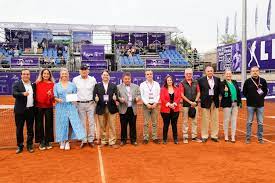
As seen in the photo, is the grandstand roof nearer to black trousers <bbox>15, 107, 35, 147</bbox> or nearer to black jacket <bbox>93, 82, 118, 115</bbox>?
black jacket <bbox>93, 82, 118, 115</bbox>

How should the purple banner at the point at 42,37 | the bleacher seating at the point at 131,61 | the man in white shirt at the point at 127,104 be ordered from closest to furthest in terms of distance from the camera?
the man in white shirt at the point at 127,104
the bleacher seating at the point at 131,61
the purple banner at the point at 42,37

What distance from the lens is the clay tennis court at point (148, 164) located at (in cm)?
598

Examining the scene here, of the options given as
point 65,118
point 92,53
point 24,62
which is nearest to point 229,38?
point 92,53

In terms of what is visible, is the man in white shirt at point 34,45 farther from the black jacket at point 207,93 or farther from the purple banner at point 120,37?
the black jacket at point 207,93

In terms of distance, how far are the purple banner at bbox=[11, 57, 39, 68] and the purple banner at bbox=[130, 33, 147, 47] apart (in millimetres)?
11961

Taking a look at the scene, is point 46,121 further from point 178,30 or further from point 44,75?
point 178,30

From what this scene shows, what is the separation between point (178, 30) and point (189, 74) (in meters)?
30.9

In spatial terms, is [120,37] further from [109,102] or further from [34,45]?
[109,102]

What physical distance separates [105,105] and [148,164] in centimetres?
236

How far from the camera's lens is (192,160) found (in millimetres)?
7164

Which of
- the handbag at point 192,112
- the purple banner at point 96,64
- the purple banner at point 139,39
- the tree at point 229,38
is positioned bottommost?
the handbag at point 192,112

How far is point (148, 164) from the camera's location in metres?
6.85

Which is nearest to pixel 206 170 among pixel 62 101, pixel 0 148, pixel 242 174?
pixel 242 174

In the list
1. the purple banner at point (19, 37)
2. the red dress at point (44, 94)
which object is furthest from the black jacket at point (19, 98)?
the purple banner at point (19, 37)
